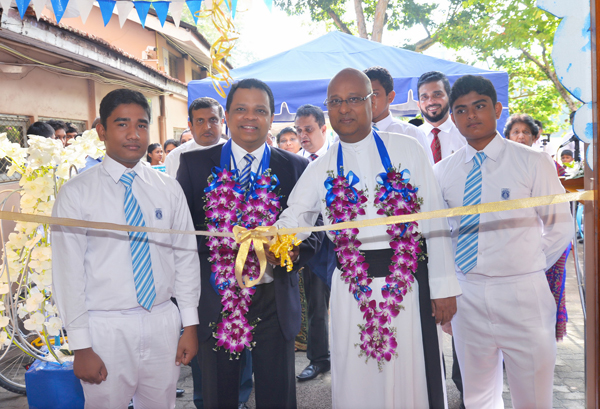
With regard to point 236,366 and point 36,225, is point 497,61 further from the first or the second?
point 36,225

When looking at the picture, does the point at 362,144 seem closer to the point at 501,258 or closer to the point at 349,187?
the point at 349,187

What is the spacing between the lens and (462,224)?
254 cm

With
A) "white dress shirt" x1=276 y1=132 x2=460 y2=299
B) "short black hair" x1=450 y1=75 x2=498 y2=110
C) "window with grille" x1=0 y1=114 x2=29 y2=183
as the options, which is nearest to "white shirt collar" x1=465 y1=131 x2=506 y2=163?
"short black hair" x1=450 y1=75 x2=498 y2=110

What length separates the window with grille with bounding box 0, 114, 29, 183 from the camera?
6.70 meters

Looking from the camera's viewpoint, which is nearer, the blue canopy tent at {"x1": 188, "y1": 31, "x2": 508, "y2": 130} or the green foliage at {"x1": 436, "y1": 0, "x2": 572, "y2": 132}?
the green foliage at {"x1": 436, "y1": 0, "x2": 572, "y2": 132}

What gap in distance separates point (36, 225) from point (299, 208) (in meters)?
1.98

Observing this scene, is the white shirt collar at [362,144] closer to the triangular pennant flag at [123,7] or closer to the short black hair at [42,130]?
the triangular pennant flag at [123,7]

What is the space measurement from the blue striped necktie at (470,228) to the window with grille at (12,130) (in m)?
6.64

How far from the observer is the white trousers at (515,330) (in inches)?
94.2

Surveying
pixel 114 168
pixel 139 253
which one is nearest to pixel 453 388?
pixel 139 253

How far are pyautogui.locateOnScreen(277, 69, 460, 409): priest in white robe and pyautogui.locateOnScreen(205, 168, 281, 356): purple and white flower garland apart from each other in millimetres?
144

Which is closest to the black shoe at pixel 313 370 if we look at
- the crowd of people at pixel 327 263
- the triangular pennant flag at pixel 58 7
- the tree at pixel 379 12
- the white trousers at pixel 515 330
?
the crowd of people at pixel 327 263

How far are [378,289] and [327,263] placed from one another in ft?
1.38

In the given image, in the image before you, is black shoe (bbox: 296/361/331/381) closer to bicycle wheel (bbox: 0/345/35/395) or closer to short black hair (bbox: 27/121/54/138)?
bicycle wheel (bbox: 0/345/35/395)
